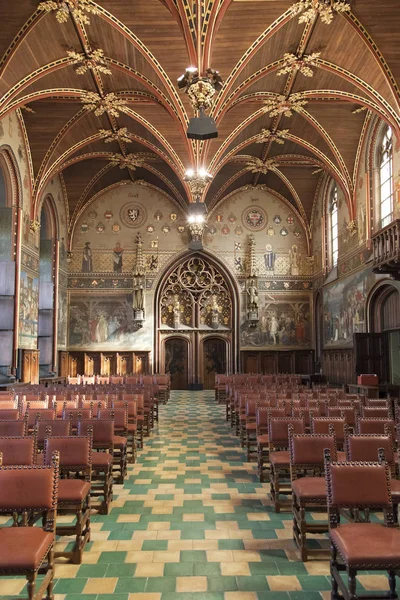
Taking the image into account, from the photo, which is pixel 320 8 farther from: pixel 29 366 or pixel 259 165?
pixel 29 366

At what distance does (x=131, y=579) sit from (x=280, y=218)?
24.0 m

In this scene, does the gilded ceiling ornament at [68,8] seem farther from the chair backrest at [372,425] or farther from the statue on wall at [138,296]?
the statue on wall at [138,296]

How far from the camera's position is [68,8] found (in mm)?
12016

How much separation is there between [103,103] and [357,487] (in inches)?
647

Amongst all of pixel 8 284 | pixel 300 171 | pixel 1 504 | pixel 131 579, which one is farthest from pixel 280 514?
pixel 300 171

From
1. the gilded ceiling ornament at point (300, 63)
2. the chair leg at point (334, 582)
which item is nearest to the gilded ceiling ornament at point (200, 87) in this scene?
the gilded ceiling ornament at point (300, 63)

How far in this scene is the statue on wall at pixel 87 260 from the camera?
25750mm

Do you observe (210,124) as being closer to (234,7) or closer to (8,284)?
(234,7)

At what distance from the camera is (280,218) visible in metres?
26.6

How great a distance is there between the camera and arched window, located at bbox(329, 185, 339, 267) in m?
22.5

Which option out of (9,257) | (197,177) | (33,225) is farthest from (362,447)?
(33,225)

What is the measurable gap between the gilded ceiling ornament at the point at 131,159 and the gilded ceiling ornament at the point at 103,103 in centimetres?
498

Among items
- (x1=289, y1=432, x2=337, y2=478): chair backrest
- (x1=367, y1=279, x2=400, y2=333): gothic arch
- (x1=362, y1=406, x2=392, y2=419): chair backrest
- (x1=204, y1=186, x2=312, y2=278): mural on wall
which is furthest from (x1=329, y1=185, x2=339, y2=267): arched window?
(x1=289, y1=432, x2=337, y2=478): chair backrest

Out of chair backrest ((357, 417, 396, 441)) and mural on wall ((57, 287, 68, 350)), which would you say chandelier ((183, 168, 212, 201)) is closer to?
Answer: mural on wall ((57, 287, 68, 350))
